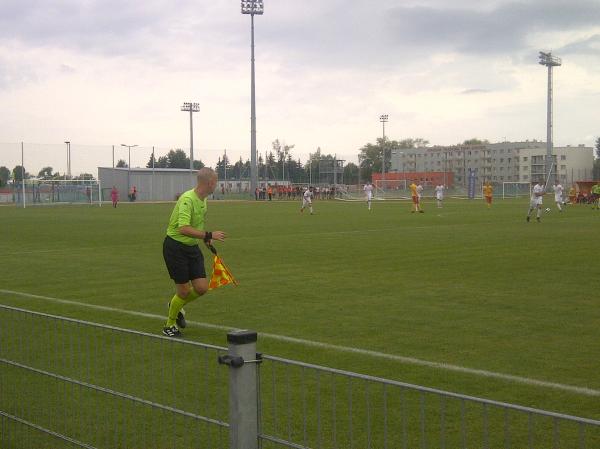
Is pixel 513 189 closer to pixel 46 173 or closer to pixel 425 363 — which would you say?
pixel 46 173

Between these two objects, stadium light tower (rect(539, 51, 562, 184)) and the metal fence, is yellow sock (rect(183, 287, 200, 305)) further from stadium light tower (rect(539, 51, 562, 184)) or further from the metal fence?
stadium light tower (rect(539, 51, 562, 184))

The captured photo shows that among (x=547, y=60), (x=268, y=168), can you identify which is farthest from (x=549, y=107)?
(x=268, y=168)

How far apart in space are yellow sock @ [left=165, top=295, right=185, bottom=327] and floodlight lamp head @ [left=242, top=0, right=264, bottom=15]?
210 ft

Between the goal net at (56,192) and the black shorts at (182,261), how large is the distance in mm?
63686

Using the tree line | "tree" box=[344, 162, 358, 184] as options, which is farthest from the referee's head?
"tree" box=[344, 162, 358, 184]

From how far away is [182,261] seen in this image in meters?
8.70

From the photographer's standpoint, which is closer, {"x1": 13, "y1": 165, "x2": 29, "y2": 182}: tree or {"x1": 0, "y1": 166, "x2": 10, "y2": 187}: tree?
{"x1": 13, "y1": 165, "x2": 29, "y2": 182}: tree

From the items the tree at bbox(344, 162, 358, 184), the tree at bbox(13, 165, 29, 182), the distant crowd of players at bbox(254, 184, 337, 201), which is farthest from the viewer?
the tree at bbox(344, 162, 358, 184)

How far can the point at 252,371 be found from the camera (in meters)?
3.27

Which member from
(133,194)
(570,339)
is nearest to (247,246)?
(570,339)

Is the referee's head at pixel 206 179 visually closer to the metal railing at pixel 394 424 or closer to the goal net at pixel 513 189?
the metal railing at pixel 394 424

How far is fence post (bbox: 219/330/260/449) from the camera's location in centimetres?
325

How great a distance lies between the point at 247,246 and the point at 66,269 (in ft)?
20.3

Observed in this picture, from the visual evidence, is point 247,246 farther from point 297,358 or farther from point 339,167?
point 339,167
